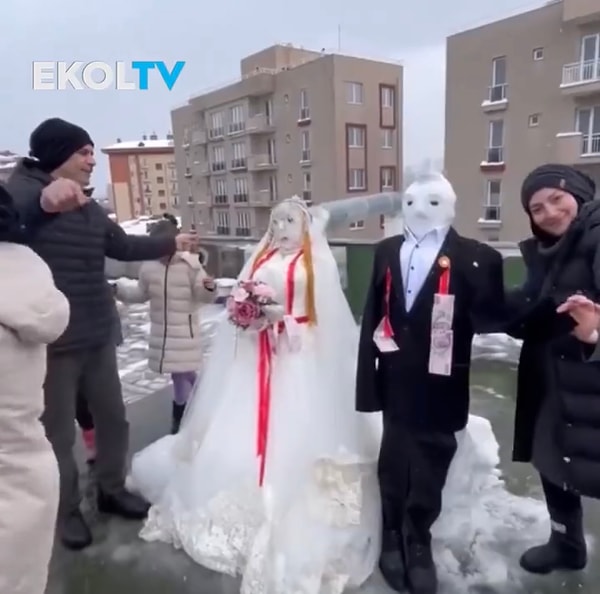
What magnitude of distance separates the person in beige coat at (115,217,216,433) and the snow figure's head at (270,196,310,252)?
749mm

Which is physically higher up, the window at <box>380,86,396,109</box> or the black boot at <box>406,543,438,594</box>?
the window at <box>380,86,396,109</box>

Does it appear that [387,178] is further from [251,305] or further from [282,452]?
[282,452]

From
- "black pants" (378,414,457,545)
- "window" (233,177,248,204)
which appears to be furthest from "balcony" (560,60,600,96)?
"black pants" (378,414,457,545)

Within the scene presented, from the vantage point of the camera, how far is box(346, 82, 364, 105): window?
41.8ft

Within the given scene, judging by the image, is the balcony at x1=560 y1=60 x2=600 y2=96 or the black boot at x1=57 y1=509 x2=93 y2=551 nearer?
the black boot at x1=57 y1=509 x2=93 y2=551

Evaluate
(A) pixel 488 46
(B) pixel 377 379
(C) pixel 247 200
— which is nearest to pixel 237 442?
(B) pixel 377 379

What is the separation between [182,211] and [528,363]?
60.3 ft

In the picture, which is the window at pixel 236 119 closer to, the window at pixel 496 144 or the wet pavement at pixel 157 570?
the window at pixel 496 144

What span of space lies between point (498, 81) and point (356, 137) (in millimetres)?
3303

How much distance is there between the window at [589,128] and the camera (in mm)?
11156

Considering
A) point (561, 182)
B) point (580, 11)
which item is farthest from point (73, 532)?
point (580, 11)

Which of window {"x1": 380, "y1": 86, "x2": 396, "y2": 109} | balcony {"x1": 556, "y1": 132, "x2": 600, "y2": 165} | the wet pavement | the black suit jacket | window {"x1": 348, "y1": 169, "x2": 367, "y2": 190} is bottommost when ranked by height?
the wet pavement

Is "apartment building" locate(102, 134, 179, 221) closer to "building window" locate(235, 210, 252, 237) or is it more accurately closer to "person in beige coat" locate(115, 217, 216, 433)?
"building window" locate(235, 210, 252, 237)

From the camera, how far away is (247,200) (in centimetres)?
1711
